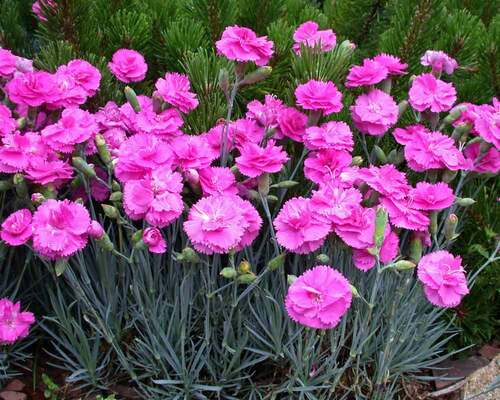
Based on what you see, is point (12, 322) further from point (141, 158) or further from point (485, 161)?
Result: point (485, 161)

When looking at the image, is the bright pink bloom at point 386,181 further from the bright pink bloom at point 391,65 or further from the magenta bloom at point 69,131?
the magenta bloom at point 69,131

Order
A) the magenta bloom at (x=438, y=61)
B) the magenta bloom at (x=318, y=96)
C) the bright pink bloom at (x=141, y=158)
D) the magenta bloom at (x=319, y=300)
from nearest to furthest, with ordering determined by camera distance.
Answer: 1. the magenta bloom at (x=319, y=300)
2. the bright pink bloom at (x=141, y=158)
3. the magenta bloom at (x=318, y=96)
4. the magenta bloom at (x=438, y=61)

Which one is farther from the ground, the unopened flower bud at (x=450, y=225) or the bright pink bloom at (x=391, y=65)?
the bright pink bloom at (x=391, y=65)

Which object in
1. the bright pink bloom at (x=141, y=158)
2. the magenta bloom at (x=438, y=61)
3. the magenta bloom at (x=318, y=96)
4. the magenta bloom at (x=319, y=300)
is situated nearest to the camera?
the magenta bloom at (x=319, y=300)

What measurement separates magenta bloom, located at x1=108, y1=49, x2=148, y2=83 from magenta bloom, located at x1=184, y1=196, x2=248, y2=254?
0.45 meters

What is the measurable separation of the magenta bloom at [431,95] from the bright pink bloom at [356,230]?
1.17 feet

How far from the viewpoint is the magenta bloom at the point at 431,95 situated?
1.43 meters

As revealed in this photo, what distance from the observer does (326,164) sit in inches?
54.7

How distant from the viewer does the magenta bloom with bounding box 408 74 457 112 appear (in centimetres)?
143

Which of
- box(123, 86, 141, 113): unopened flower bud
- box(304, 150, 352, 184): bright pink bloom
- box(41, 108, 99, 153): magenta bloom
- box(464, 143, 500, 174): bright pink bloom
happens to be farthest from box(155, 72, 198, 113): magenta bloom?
box(464, 143, 500, 174): bright pink bloom

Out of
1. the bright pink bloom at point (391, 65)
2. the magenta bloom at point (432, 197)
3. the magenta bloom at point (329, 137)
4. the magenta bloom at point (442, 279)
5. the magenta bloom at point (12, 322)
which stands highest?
the bright pink bloom at point (391, 65)

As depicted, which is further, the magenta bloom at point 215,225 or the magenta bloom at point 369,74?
the magenta bloom at point 369,74

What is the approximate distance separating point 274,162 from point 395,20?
0.64 meters

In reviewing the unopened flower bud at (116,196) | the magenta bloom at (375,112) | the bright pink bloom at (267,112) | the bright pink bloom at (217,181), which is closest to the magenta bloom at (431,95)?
the magenta bloom at (375,112)
